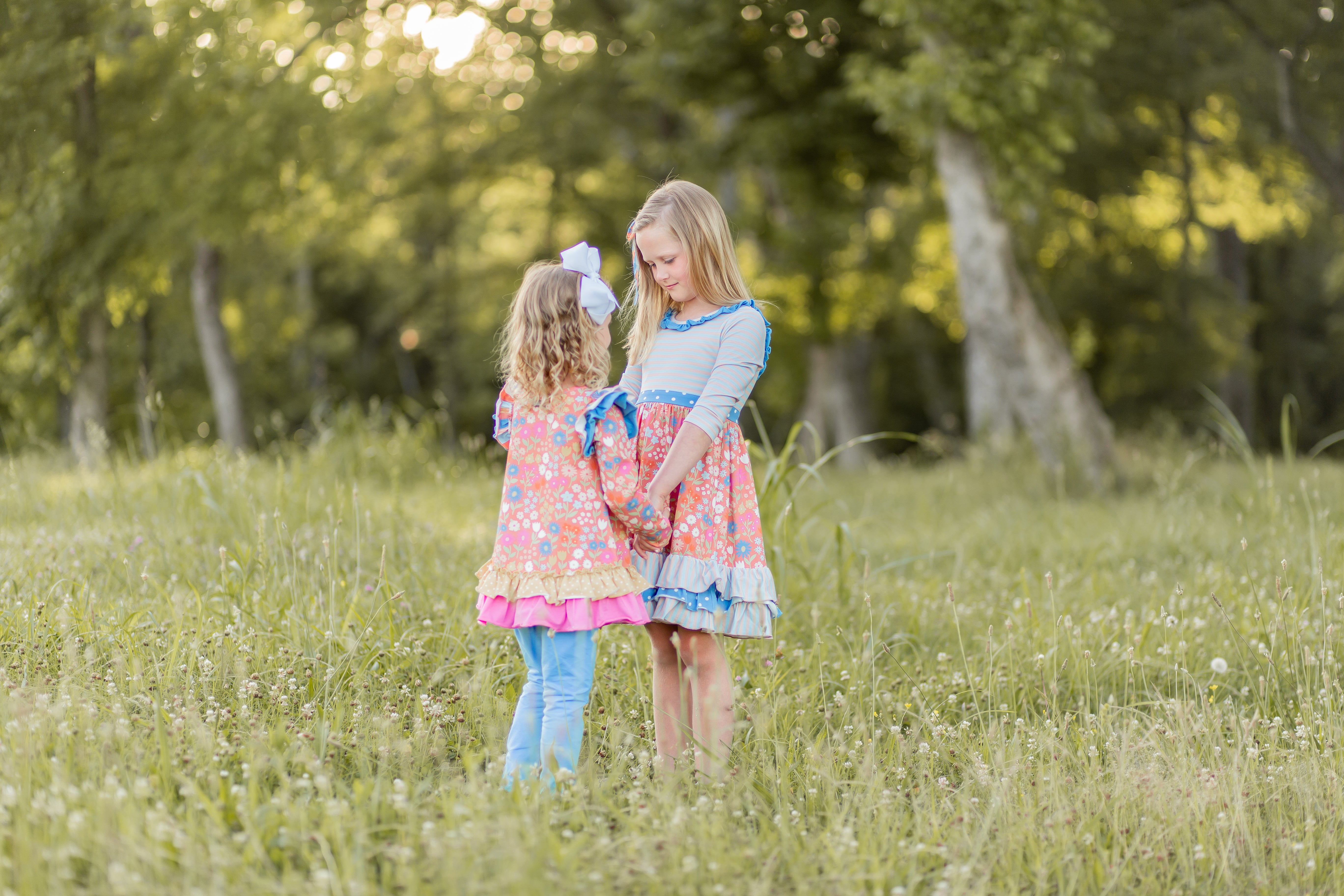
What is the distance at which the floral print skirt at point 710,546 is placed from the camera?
125 inches

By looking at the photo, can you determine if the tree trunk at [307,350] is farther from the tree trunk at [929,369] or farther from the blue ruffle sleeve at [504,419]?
the blue ruffle sleeve at [504,419]

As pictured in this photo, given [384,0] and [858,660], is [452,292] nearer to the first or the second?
[384,0]

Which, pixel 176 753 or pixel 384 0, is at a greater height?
pixel 384 0

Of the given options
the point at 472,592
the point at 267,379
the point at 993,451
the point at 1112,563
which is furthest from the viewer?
the point at 267,379

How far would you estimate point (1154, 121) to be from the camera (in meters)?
17.8

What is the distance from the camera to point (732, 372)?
3.19 metres

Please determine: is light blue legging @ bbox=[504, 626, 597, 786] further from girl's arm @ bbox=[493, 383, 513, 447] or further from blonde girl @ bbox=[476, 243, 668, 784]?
girl's arm @ bbox=[493, 383, 513, 447]

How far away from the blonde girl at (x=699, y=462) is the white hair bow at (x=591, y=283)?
22 cm

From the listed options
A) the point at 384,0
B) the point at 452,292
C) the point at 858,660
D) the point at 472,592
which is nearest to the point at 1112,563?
the point at 858,660

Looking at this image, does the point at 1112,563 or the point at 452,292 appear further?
the point at 452,292

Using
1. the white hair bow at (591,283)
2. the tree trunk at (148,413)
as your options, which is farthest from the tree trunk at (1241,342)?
the white hair bow at (591,283)

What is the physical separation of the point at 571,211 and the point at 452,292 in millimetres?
6873

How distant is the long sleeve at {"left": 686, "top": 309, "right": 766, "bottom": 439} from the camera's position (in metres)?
3.12

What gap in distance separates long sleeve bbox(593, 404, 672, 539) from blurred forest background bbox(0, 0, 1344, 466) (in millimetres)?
3598
